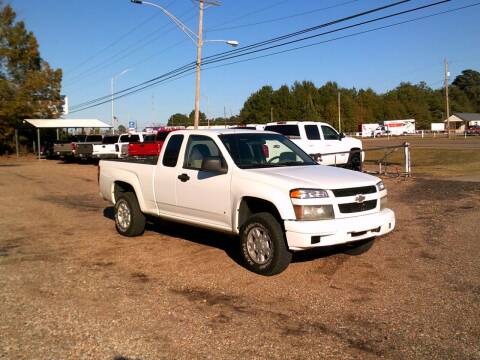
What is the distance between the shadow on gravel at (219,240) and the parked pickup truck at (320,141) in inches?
372

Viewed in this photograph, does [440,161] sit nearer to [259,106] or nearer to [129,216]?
[129,216]

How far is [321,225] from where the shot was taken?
5941 millimetres

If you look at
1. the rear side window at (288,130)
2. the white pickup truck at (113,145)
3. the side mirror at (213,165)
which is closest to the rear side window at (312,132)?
the rear side window at (288,130)

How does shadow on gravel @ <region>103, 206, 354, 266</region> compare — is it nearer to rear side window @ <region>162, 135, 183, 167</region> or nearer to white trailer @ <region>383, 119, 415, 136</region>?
rear side window @ <region>162, 135, 183, 167</region>

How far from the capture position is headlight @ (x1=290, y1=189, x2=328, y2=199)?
5.99 metres

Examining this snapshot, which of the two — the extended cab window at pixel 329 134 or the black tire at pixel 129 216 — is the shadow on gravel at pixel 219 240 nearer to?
the black tire at pixel 129 216

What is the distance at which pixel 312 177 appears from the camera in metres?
6.38

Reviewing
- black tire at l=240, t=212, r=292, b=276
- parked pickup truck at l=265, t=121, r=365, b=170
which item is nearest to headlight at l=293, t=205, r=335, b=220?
black tire at l=240, t=212, r=292, b=276

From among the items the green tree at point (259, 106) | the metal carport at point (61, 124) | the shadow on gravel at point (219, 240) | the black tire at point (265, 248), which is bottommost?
the shadow on gravel at point (219, 240)

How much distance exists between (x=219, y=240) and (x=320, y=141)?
11253 millimetres

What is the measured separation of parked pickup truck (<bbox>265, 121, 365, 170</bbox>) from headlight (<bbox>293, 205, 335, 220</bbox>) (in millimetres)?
12768

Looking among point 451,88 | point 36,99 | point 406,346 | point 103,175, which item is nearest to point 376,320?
point 406,346

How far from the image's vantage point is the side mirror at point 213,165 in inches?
271

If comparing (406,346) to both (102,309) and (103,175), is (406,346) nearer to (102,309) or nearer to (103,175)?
(102,309)
